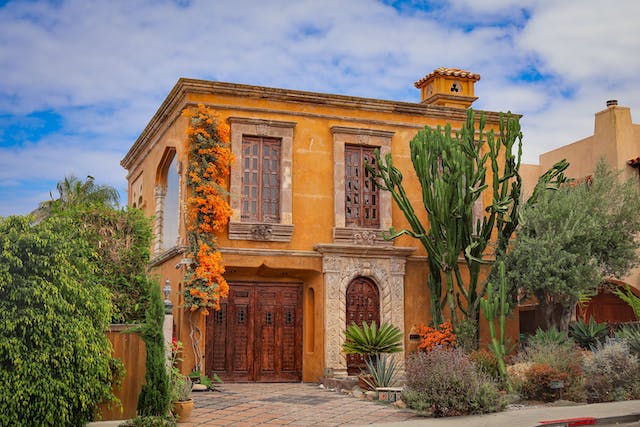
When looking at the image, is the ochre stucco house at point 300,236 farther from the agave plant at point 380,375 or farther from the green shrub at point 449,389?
the green shrub at point 449,389

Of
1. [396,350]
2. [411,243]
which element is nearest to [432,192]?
[411,243]

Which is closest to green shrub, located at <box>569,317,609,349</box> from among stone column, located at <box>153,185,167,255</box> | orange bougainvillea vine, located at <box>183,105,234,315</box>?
orange bougainvillea vine, located at <box>183,105,234,315</box>

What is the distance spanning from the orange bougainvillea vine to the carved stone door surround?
2.60 meters

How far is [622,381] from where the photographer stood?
14.1m

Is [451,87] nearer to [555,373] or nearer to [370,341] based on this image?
[370,341]

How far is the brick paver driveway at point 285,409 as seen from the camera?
11.5 meters

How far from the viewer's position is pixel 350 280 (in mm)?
17391

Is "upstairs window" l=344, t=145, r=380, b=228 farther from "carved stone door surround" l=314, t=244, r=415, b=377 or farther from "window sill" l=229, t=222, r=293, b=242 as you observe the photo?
"window sill" l=229, t=222, r=293, b=242

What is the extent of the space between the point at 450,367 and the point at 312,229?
631 centimetres

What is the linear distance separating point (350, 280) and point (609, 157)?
1117 centimetres

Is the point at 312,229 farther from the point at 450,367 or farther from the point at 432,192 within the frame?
the point at 450,367

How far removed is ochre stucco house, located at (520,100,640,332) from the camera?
22812 millimetres

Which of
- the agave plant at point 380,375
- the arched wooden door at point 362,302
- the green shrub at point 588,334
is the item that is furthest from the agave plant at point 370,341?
the green shrub at point 588,334

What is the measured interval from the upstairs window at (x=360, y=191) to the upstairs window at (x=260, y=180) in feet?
6.06
